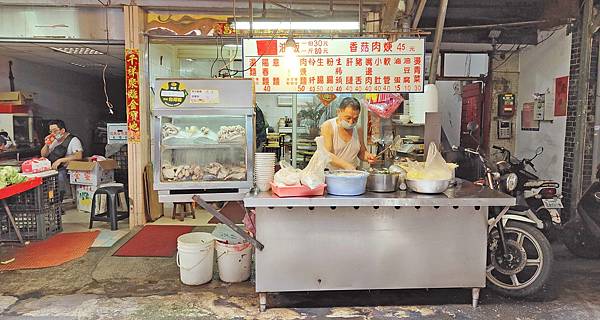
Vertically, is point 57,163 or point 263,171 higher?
point 263,171

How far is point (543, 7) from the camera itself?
5.80 meters

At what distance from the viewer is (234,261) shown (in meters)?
3.98

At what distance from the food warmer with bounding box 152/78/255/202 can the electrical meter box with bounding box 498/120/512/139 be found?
4685 mm

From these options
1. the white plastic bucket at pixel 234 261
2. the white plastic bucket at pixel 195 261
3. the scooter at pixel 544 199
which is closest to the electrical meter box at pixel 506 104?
the scooter at pixel 544 199

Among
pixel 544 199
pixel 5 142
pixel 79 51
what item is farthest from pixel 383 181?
pixel 5 142

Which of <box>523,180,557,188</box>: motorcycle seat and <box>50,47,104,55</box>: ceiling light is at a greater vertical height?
<box>50,47,104,55</box>: ceiling light

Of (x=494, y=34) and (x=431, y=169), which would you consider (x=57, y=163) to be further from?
(x=494, y=34)

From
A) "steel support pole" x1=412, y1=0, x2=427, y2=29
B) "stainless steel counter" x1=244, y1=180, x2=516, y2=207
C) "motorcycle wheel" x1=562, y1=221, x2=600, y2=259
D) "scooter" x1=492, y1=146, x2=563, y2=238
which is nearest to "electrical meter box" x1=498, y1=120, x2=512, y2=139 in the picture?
"scooter" x1=492, y1=146, x2=563, y2=238

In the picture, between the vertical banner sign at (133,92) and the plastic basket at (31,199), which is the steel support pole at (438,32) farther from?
the plastic basket at (31,199)

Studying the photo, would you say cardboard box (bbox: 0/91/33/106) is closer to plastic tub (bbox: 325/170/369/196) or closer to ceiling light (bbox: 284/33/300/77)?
ceiling light (bbox: 284/33/300/77)

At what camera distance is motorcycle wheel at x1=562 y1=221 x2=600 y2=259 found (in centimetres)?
476

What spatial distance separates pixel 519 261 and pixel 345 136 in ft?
6.44

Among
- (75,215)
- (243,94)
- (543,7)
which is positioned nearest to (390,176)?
(243,94)

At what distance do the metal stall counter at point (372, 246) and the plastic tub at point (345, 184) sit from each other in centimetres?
10
